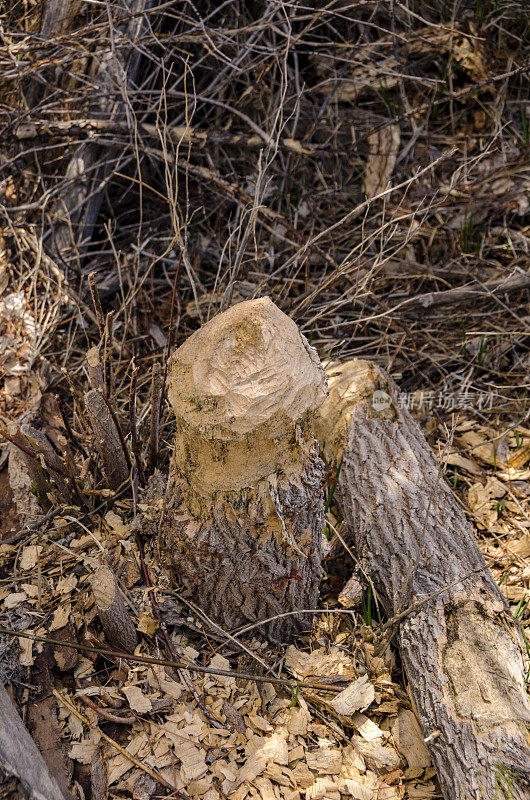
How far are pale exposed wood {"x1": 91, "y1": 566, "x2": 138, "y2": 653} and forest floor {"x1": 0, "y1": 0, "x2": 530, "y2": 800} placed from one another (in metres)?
0.06

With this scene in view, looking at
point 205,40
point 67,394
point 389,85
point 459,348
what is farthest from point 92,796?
point 389,85

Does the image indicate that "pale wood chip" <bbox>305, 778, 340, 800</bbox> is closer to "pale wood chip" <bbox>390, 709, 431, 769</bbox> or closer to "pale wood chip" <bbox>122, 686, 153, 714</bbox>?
"pale wood chip" <bbox>390, 709, 431, 769</bbox>

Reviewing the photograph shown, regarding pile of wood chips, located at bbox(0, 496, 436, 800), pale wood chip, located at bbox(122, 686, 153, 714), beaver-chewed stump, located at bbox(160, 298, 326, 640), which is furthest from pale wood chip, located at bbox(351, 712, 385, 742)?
pale wood chip, located at bbox(122, 686, 153, 714)

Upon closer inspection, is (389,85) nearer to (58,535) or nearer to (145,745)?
(58,535)

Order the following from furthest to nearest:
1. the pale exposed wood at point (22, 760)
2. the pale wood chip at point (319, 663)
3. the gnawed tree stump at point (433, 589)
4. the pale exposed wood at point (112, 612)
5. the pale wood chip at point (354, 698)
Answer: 1. the pale wood chip at point (319, 663)
2. the pale wood chip at point (354, 698)
3. the pale exposed wood at point (112, 612)
4. the gnawed tree stump at point (433, 589)
5. the pale exposed wood at point (22, 760)

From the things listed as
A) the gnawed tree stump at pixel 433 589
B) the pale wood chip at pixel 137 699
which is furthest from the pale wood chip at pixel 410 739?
the pale wood chip at pixel 137 699

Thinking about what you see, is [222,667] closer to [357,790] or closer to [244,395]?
[357,790]

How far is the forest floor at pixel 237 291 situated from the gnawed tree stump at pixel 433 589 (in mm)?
163

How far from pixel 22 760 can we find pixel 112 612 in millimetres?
480

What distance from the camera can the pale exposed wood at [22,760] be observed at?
4.91ft

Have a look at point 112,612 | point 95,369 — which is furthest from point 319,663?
point 95,369

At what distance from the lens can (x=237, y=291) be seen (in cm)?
332

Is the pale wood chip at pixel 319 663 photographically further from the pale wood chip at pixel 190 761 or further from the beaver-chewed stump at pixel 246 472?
the pale wood chip at pixel 190 761

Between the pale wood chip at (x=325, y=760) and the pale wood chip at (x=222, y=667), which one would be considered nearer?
the pale wood chip at (x=325, y=760)
